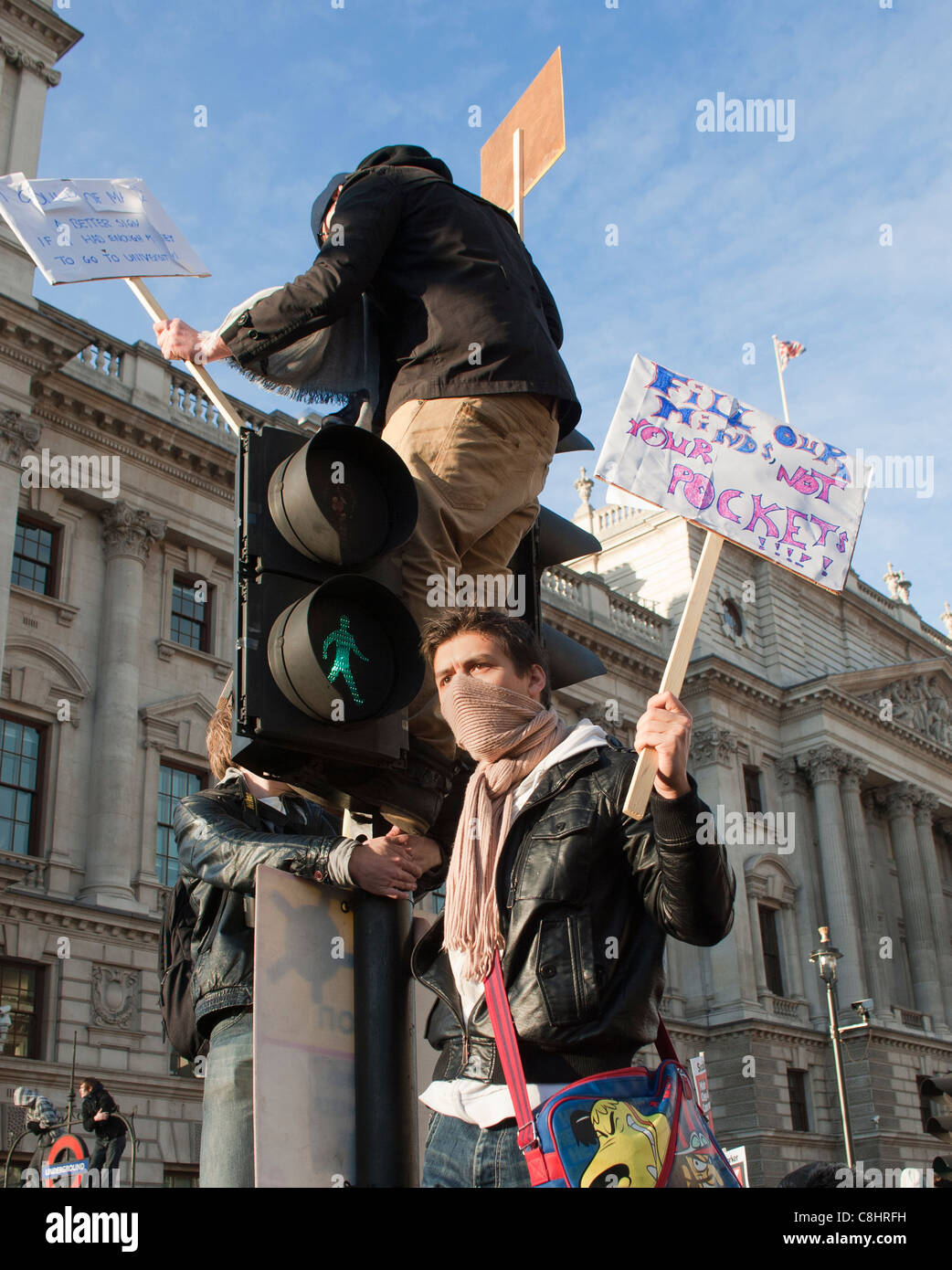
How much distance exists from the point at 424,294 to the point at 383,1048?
7.88 feet

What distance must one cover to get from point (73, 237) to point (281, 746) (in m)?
2.37

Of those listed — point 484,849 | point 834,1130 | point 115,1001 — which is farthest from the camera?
point 834,1130

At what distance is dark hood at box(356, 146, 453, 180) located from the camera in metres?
4.49

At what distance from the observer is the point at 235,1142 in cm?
378

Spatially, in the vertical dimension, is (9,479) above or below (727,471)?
above

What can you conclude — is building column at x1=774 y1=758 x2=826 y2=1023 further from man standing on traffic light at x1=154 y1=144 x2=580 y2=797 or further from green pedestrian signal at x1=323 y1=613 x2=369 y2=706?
green pedestrian signal at x1=323 y1=613 x2=369 y2=706

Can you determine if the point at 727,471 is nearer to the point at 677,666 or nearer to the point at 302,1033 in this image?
the point at 677,666

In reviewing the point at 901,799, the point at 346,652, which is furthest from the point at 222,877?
the point at 901,799

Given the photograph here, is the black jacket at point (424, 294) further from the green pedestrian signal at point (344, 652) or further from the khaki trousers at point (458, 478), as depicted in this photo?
the green pedestrian signal at point (344, 652)

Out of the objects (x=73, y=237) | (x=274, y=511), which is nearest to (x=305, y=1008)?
(x=274, y=511)

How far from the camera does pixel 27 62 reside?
25.2 m

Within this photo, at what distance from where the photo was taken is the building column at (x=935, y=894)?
44.3 m
